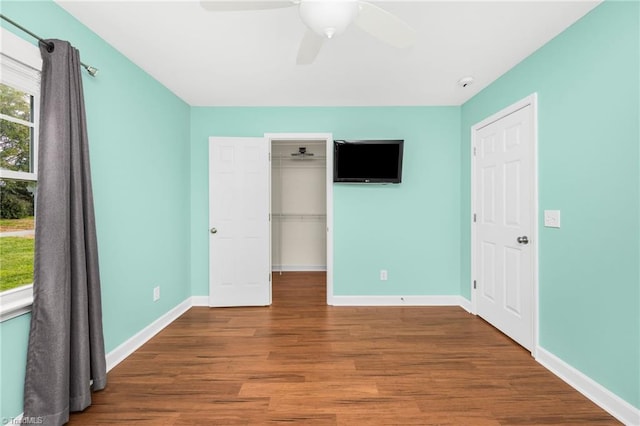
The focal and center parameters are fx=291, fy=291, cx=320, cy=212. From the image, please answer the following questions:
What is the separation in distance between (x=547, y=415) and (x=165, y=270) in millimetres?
3272

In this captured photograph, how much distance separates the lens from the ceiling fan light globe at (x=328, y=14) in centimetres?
128

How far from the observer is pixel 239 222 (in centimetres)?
353

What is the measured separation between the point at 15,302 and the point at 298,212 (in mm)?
4315

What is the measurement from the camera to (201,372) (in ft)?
7.08

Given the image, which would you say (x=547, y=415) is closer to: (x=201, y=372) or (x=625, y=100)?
(x=625, y=100)

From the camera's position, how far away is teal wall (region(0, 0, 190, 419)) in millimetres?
1657

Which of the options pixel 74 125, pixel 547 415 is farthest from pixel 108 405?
pixel 547 415

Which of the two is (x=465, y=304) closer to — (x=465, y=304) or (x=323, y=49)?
(x=465, y=304)

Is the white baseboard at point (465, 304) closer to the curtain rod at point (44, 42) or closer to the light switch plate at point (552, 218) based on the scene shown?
the light switch plate at point (552, 218)

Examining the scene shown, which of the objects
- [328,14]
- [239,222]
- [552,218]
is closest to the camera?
[328,14]

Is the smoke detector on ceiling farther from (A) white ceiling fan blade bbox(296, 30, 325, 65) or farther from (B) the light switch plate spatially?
(A) white ceiling fan blade bbox(296, 30, 325, 65)

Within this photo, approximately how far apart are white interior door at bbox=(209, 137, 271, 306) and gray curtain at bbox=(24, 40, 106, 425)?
1713mm

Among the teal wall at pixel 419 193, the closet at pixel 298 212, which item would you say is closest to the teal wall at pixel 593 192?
the teal wall at pixel 419 193

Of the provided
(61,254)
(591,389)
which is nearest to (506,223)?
(591,389)
